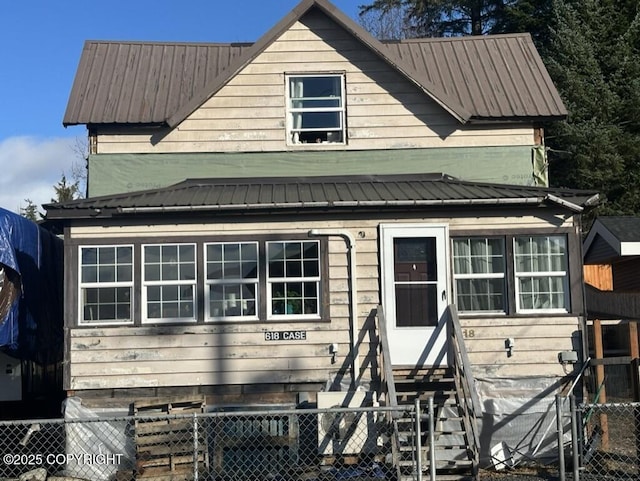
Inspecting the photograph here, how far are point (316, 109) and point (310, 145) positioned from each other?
28.7 inches

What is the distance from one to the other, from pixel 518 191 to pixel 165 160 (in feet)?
20.9

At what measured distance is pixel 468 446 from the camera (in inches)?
384

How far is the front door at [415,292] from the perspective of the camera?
11.9 meters

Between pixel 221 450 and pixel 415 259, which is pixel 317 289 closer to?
pixel 415 259

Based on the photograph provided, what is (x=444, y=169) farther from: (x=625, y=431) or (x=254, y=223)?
(x=625, y=431)

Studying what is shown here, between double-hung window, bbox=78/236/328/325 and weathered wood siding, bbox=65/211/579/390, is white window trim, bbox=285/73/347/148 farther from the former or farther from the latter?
double-hung window, bbox=78/236/328/325

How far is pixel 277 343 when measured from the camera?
466 inches

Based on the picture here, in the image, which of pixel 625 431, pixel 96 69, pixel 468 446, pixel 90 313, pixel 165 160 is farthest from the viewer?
pixel 96 69

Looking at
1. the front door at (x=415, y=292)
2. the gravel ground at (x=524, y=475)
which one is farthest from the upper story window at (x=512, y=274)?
the gravel ground at (x=524, y=475)

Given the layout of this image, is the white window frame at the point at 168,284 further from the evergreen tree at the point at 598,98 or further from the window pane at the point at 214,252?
the evergreen tree at the point at 598,98

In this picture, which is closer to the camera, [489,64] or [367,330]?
[367,330]

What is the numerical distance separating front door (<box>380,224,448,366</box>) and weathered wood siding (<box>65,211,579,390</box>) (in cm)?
20

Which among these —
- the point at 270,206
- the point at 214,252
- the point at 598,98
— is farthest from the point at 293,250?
the point at 598,98

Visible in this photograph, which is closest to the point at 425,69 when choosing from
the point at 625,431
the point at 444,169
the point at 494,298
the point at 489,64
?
the point at 489,64
